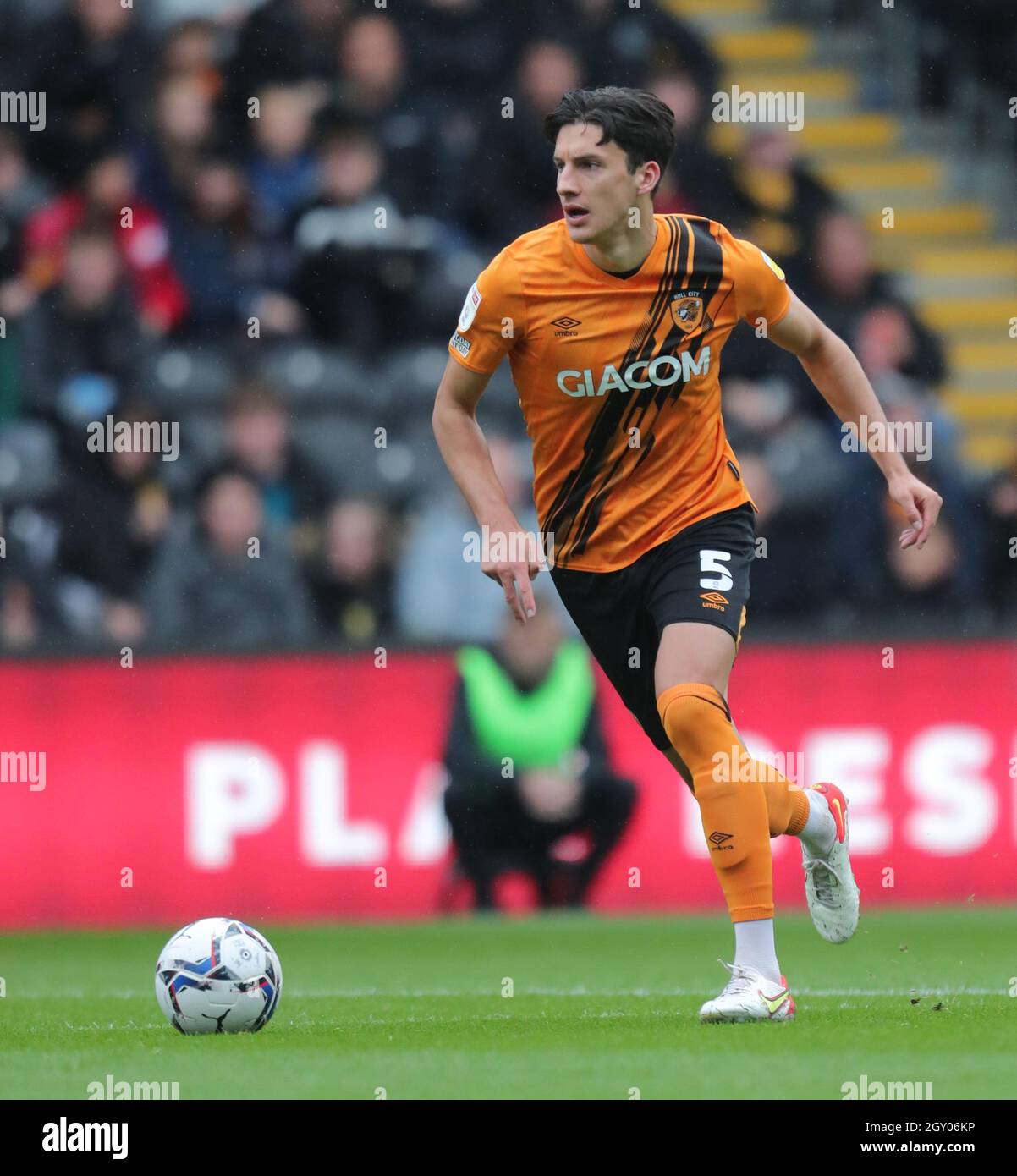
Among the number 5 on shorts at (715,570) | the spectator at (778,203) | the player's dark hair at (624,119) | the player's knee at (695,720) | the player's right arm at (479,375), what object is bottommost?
the player's knee at (695,720)

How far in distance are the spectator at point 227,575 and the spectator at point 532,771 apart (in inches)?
38.3

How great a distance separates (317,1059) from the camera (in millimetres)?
5141

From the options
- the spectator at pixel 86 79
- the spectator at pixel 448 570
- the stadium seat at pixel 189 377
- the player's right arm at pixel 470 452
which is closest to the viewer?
the player's right arm at pixel 470 452

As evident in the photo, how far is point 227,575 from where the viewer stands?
10320 millimetres

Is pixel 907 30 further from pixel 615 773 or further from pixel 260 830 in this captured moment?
pixel 260 830

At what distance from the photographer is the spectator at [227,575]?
1026 centimetres

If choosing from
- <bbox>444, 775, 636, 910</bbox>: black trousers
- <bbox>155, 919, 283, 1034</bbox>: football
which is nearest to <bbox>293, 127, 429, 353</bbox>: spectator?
<bbox>444, 775, 636, 910</bbox>: black trousers

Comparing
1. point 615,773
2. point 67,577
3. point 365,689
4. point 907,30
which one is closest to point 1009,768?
point 615,773

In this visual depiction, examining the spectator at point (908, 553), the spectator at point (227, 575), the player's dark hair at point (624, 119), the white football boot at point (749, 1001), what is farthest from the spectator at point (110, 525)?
the white football boot at point (749, 1001)

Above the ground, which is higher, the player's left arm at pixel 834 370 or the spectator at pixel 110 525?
the spectator at pixel 110 525

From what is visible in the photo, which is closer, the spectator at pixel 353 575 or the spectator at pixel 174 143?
the spectator at pixel 353 575

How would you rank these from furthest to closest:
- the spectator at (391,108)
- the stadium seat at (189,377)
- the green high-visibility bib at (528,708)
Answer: the spectator at (391,108)
the stadium seat at (189,377)
the green high-visibility bib at (528,708)

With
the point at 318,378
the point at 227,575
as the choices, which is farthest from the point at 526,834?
the point at 318,378

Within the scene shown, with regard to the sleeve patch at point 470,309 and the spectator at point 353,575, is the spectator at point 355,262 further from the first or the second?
the sleeve patch at point 470,309
